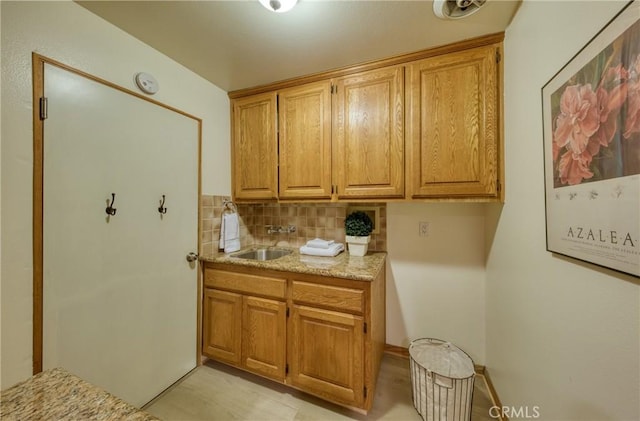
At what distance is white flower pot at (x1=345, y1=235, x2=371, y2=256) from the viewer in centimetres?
174

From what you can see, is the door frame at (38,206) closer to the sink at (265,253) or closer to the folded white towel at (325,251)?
the sink at (265,253)

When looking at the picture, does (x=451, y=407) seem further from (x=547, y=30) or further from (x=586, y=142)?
(x=547, y=30)

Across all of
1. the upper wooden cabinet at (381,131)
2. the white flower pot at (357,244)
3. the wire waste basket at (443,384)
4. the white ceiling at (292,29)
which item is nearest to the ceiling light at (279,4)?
the white ceiling at (292,29)

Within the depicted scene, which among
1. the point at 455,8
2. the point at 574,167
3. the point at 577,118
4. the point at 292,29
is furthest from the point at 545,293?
the point at 292,29

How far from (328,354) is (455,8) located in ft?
Result: 6.63

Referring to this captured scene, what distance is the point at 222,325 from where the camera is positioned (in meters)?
1.69

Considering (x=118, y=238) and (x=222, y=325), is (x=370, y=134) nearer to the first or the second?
(x=118, y=238)

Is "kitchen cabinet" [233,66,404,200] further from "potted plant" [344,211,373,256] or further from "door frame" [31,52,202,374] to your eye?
"door frame" [31,52,202,374]

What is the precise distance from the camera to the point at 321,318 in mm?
1391

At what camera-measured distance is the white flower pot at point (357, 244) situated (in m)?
1.74

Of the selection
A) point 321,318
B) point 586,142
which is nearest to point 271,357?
point 321,318

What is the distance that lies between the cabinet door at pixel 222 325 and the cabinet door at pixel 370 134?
116cm

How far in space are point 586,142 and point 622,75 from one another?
182 mm

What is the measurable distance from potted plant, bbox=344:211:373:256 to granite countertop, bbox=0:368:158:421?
1.44 meters
